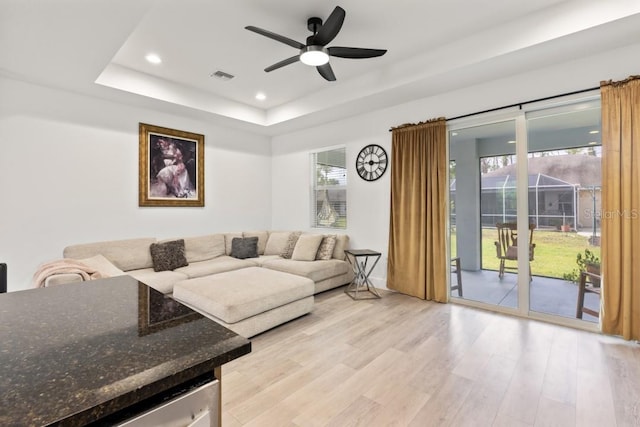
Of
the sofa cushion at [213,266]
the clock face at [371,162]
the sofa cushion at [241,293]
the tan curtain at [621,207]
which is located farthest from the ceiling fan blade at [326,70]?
the sofa cushion at [213,266]

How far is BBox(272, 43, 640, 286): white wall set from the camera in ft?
9.79

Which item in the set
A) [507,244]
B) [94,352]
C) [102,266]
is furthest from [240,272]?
[507,244]

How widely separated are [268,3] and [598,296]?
4139 mm

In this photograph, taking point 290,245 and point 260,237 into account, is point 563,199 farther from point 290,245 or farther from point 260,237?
point 260,237

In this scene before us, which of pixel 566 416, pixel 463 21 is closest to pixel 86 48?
pixel 463 21

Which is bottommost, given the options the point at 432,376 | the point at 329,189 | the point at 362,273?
the point at 432,376

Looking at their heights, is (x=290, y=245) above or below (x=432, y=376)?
above

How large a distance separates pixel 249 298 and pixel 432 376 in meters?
1.68

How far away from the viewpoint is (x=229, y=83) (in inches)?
166

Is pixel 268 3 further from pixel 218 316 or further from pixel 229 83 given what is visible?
pixel 218 316

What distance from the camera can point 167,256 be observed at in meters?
4.14

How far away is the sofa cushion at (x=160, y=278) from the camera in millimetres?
3531

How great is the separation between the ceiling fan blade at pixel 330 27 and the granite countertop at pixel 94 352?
2.25 m

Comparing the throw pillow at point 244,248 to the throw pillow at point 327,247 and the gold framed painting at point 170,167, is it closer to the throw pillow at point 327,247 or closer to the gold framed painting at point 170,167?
the gold framed painting at point 170,167
